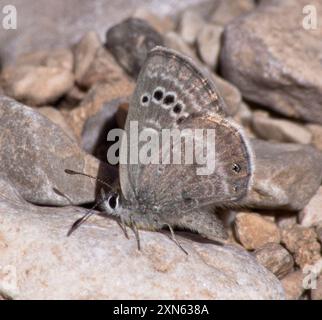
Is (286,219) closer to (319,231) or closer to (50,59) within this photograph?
(319,231)

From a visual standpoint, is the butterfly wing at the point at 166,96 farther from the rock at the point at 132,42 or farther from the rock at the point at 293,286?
the rock at the point at 132,42

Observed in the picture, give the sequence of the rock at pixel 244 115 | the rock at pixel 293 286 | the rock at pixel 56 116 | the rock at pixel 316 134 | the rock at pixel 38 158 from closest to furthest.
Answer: the rock at pixel 293 286 < the rock at pixel 38 158 < the rock at pixel 56 116 < the rock at pixel 316 134 < the rock at pixel 244 115

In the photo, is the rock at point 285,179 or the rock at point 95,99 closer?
the rock at point 285,179

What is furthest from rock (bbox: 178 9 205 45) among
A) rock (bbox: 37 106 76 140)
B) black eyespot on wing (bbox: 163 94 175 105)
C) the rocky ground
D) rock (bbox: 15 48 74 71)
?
black eyespot on wing (bbox: 163 94 175 105)

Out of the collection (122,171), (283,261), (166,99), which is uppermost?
(166,99)

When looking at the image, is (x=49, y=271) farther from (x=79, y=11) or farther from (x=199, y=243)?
(x=79, y=11)

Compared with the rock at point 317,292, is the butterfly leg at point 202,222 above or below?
above

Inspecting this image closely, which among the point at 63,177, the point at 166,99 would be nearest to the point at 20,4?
the point at 63,177

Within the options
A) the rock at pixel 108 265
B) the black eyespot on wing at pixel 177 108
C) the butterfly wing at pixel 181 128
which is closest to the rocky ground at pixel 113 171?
the rock at pixel 108 265
